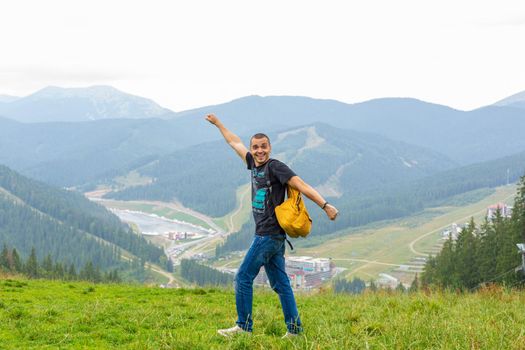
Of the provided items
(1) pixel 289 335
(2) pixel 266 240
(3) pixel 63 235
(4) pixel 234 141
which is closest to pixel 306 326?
(1) pixel 289 335

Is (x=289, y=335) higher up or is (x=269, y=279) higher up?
(x=269, y=279)

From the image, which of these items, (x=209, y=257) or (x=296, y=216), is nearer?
(x=296, y=216)

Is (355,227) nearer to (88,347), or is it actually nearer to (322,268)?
(322,268)

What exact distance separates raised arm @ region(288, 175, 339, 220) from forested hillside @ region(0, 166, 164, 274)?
127 metres

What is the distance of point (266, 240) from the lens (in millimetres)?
7020

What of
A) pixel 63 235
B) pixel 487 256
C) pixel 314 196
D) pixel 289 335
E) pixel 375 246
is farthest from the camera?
pixel 375 246

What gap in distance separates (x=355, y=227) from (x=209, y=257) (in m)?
67.8

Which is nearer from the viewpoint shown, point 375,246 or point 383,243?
point 375,246

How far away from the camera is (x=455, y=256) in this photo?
42.4 meters

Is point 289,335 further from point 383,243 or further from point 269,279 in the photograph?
point 383,243

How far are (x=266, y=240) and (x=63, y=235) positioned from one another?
6161 inches

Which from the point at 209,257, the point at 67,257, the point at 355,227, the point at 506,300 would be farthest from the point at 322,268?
the point at 506,300

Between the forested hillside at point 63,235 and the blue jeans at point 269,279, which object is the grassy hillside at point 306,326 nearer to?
the blue jeans at point 269,279

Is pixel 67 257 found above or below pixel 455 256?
below
